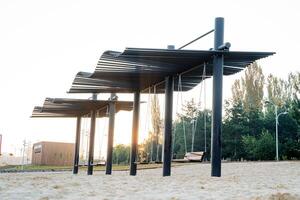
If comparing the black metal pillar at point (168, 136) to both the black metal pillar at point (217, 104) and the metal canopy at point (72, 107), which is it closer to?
the black metal pillar at point (217, 104)

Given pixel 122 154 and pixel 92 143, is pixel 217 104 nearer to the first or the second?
pixel 92 143

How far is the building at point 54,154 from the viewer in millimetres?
57747

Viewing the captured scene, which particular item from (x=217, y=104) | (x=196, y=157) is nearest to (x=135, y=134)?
(x=196, y=157)

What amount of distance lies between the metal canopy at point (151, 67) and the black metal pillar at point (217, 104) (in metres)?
0.34

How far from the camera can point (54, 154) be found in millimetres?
58531

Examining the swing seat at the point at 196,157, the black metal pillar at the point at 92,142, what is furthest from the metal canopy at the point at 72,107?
the swing seat at the point at 196,157

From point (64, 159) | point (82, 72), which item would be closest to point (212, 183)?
point (82, 72)

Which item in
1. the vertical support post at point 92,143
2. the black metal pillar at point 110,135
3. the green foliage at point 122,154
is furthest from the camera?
the green foliage at point 122,154

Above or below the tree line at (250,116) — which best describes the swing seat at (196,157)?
below

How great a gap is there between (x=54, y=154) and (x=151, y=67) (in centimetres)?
4838

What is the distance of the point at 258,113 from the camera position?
46938 millimetres

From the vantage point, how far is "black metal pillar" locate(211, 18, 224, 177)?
11594 mm

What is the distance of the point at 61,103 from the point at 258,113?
33.2 meters

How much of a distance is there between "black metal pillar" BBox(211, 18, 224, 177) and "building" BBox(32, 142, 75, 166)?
4903 cm
